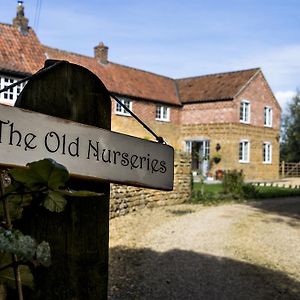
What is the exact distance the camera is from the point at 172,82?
33312 mm

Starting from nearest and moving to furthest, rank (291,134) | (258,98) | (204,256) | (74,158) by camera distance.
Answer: (74,158)
(204,256)
(258,98)
(291,134)

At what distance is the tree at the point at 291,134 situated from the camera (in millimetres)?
42281

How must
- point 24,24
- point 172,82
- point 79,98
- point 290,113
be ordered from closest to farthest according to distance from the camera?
point 79,98 → point 24,24 → point 172,82 → point 290,113

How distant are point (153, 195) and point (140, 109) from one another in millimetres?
15460

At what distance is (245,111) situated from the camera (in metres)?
30.1

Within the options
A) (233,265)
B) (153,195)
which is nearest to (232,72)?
(153,195)


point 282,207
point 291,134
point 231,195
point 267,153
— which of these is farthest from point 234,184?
point 291,134

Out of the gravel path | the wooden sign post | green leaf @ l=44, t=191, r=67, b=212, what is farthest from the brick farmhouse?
green leaf @ l=44, t=191, r=67, b=212

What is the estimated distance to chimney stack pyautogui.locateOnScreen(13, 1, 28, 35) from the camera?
23750 mm

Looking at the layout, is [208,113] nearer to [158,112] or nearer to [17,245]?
[158,112]

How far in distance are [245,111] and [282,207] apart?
16230 mm

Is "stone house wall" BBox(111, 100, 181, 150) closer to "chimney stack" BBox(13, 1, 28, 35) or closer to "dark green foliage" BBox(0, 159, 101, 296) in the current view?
"chimney stack" BBox(13, 1, 28, 35)

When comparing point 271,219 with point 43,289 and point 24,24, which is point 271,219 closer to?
point 43,289

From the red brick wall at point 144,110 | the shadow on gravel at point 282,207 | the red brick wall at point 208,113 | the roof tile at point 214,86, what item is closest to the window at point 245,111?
the red brick wall at point 208,113
